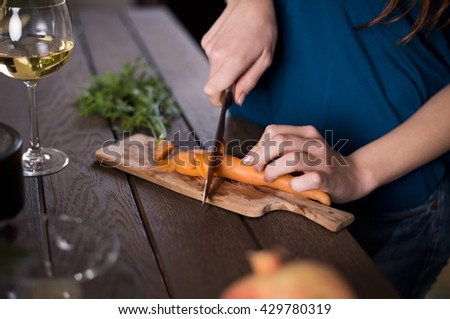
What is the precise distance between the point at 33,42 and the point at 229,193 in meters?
0.46

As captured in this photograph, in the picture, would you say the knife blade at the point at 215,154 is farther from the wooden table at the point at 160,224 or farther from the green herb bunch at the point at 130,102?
the green herb bunch at the point at 130,102

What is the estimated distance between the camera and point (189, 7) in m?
4.92

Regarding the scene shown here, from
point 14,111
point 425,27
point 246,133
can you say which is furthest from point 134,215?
point 425,27

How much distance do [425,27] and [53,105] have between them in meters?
0.93

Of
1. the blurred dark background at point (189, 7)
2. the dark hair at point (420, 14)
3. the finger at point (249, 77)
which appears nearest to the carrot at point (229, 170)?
the finger at point (249, 77)

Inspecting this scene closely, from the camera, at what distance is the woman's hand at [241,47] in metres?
1.31

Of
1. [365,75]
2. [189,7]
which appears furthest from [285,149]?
[189,7]

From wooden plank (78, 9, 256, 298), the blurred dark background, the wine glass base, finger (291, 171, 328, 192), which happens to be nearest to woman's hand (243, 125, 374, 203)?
finger (291, 171, 328, 192)

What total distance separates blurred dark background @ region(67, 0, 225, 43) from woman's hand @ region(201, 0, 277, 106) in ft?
10.5

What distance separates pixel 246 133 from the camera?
1.47 m

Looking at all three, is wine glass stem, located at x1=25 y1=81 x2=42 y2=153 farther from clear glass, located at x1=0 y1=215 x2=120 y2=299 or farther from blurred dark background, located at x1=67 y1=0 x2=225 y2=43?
blurred dark background, located at x1=67 y1=0 x2=225 y2=43

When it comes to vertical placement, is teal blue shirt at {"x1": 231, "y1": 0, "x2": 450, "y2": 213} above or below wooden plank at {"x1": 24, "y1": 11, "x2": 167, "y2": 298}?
above

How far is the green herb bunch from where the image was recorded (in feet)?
4.65
